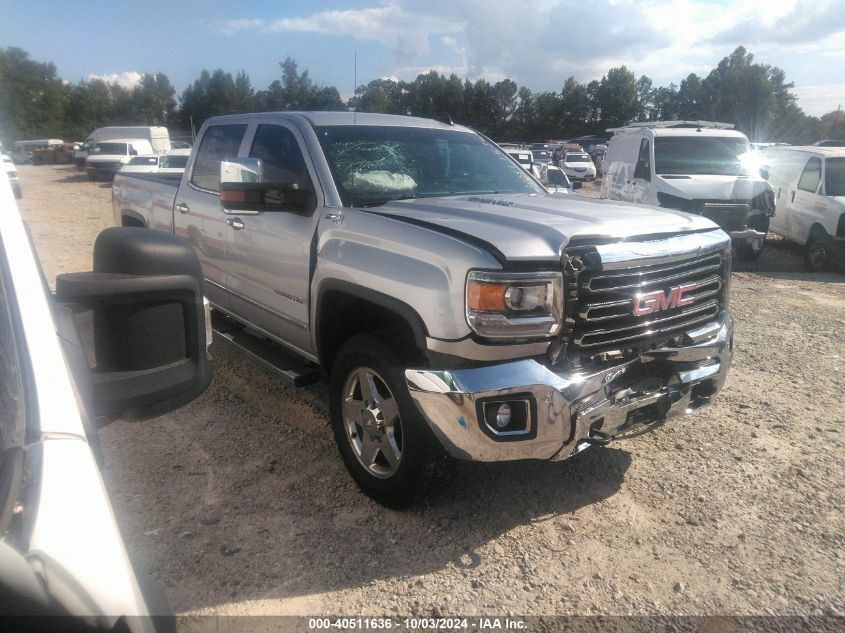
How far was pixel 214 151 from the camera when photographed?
4.91 meters

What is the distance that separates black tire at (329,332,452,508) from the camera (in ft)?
9.26

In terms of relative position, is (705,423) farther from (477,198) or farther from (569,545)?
(477,198)

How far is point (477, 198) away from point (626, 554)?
2056mm

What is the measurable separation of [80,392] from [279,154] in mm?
3013

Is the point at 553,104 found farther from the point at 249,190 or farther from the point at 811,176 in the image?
the point at 249,190

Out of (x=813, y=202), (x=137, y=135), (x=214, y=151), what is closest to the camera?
(x=214, y=151)

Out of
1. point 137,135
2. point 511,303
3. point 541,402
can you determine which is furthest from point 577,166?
point 541,402

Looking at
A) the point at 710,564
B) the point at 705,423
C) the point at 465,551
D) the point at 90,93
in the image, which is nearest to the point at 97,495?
the point at 465,551

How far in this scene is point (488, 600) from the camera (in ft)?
8.45

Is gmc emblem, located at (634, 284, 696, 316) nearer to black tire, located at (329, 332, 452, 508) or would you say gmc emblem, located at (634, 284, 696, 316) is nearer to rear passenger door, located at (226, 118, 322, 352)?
black tire, located at (329, 332, 452, 508)

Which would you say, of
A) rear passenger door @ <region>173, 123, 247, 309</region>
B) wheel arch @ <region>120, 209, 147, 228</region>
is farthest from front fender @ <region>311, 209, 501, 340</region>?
wheel arch @ <region>120, 209, 147, 228</region>

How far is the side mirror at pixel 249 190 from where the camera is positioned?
10.9 feet

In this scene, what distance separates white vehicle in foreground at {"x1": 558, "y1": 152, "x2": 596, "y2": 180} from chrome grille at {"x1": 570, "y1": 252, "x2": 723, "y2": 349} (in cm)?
2644

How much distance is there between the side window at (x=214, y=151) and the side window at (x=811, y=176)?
1004 cm
